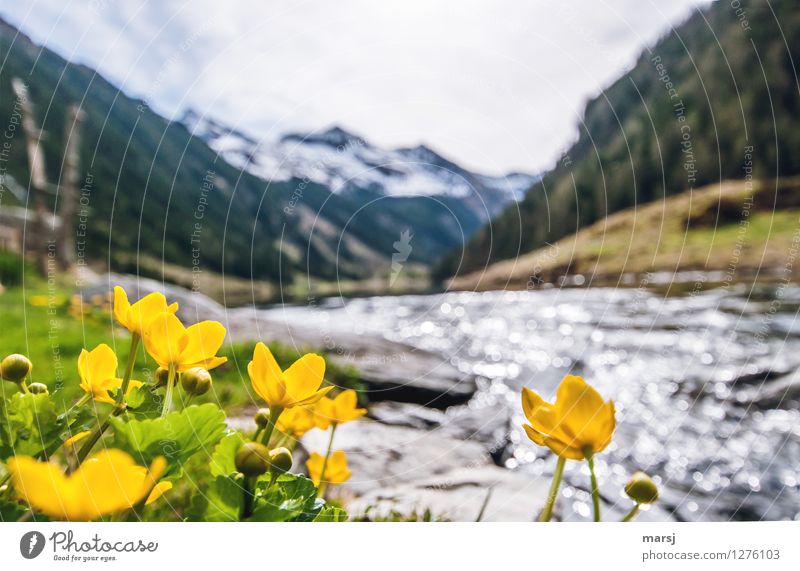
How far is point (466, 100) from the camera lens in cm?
104

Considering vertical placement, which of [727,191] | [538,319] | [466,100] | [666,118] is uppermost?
[666,118]

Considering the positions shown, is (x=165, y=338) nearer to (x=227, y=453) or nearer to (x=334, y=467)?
(x=227, y=453)

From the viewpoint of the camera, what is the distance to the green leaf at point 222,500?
14.2 inches

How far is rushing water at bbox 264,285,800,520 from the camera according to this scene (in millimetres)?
1757

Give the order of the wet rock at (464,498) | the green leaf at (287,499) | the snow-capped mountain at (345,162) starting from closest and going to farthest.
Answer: the green leaf at (287,499) → the wet rock at (464,498) → the snow-capped mountain at (345,162)

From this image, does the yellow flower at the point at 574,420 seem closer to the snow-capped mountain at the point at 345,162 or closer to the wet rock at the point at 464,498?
the wet rock at the point at 464,498

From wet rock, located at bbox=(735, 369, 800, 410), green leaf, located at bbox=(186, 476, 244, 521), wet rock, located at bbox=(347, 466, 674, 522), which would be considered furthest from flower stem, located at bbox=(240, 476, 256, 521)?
wet rock, located at bbox=(735, 369, 800, 410)

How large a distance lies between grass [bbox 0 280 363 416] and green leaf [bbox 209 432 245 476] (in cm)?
86

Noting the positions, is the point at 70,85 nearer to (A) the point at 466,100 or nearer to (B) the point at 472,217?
(A) the point at 466,100

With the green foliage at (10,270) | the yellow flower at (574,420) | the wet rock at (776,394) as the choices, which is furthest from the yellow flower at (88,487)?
the green foliage at (10,270)

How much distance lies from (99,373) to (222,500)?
0.15m

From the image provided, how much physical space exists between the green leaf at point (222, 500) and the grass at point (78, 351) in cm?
87
